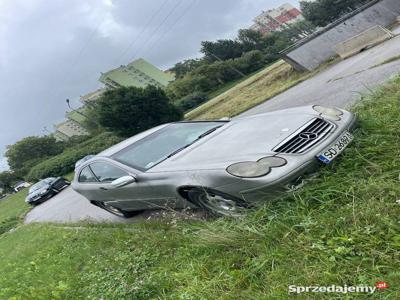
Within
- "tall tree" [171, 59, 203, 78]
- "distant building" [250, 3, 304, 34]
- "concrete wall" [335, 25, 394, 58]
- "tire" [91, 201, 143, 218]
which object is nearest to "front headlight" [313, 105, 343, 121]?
"tire" [91, 201, 143, 218]

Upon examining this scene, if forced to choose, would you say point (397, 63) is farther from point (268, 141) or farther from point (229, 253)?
point (229, 253)

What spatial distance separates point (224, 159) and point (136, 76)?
101744mm

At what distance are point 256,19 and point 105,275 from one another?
134 meters

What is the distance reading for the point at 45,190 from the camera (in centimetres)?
2109

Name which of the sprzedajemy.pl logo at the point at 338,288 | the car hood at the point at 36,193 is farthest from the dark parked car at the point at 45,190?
the sprzedajemy.pl logo at the point at 338,288

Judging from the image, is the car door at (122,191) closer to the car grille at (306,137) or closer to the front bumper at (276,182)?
the front bumper at (276,182)

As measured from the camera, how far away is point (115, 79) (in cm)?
9544

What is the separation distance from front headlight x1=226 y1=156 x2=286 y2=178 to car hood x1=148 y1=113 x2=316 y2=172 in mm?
89

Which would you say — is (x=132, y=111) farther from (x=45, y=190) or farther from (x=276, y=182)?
(x=276, y=182)

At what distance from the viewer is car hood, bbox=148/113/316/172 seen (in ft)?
14.4

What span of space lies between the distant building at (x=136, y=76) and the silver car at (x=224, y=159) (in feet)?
297

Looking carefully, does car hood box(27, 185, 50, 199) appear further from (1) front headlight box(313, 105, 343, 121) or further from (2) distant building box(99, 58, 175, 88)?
(2) distant building box(99, 58, 175, 88)

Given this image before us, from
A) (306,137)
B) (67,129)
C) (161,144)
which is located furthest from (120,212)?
(67,129)

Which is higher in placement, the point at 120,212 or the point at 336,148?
the point at 336,148
